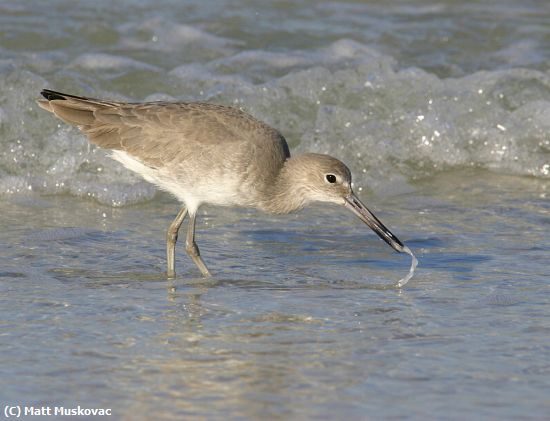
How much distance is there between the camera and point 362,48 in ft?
39.1

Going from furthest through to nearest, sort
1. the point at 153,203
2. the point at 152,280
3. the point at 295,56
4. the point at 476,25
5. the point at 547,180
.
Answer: the point at 476,25 → the point at 295,56 → the point at 547,180 → the point at 153,203 → the point at 152,280

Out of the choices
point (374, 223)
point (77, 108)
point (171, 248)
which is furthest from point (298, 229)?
point (77, 108)

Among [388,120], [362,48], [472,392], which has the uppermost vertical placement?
[362,48]

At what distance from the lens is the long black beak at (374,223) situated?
7.17 metres

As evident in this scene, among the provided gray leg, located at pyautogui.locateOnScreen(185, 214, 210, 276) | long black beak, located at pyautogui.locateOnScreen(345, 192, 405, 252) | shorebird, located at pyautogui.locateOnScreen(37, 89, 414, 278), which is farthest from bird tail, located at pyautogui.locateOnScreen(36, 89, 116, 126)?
long black beak, located at pyautogui.locateOnScreen(345, 192, 405, 252)

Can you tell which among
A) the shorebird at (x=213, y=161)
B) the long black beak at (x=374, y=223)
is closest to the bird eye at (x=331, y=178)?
the shorebird at (x=213, y=161)

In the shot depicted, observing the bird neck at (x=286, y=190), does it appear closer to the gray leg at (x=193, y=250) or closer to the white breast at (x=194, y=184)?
the white breast at (x=194, y=184)

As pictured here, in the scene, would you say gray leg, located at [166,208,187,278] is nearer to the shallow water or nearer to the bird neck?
the shallow water

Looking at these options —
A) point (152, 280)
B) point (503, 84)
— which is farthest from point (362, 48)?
point (152, 280)

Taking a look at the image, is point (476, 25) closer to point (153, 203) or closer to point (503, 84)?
point (503, 84)

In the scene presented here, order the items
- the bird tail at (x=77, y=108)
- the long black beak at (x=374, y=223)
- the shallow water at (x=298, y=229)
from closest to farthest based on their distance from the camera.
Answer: the shallow water at (x=298, y=229), the long black beak at (x=374, y=223), the bird tail at (x=77, y=108)

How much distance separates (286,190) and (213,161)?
1.84 ft

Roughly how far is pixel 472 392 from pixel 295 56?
718cm

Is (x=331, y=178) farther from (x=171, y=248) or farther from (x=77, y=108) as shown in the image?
(x=77, y=108)
